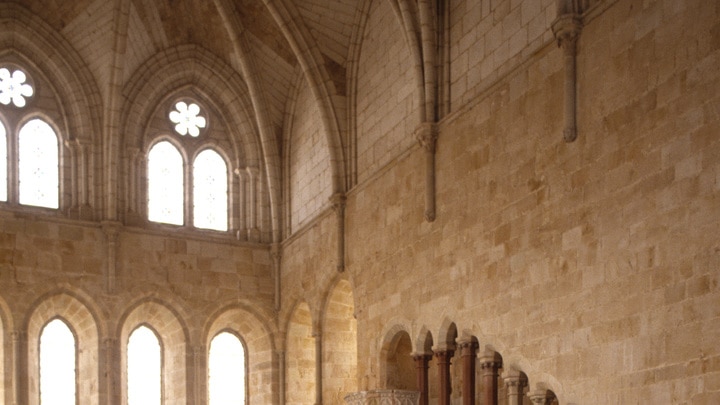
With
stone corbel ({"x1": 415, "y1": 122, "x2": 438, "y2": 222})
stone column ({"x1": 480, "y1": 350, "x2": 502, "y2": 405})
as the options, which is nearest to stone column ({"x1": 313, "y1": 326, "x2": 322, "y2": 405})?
stone corbel ({"x1": 415, "y1": 122, "x2": 438, "y2": 222})

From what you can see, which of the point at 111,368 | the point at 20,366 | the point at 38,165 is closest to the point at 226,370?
the point at 111,368

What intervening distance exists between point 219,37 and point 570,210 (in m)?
9.39

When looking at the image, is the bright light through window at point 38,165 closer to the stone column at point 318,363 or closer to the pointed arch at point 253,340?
the pointed arch at point 253,340

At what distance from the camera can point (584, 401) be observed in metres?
12.4

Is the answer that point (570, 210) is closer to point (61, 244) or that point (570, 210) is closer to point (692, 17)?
point (692, 17)

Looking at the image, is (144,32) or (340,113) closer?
(340,113)

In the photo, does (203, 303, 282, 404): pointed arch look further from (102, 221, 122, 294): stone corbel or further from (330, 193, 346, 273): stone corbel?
(330, 193, 346, 273): stone corbel

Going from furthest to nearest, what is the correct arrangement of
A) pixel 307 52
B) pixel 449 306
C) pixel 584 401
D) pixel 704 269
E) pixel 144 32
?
1. pixel 144 32
2. pixel 307 52
3. pixel 449 306
4. pixel 584 401
5. pixel 704 269

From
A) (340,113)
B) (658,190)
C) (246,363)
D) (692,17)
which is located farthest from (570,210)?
(246,363)

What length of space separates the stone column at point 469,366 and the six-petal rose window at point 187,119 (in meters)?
7.71

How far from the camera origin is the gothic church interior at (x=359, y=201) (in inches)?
464

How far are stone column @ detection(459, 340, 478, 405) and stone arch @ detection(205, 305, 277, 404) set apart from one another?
5635 mm

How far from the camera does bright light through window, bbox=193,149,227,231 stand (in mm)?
20531

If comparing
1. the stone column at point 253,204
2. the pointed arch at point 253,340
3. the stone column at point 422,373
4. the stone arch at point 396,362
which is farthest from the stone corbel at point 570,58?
the stone column at point 253,204
